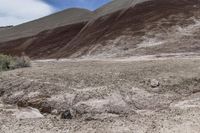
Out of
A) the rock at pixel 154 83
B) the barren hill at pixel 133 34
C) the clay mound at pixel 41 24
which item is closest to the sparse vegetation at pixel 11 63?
the barren hill at pixel 133 34

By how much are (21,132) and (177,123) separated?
4.09 m

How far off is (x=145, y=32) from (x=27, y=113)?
71.2 feet

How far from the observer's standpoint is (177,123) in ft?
35.2

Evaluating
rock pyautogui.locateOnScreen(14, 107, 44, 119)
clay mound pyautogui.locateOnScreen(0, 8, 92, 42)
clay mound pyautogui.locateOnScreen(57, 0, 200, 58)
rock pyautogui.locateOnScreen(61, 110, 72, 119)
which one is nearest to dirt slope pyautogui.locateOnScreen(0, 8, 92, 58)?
clay mound pyautogui.locateOnScreen(0, 8, 92, 42)

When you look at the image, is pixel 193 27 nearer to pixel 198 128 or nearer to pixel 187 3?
pixel 187 3

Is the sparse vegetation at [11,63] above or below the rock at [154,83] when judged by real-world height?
above

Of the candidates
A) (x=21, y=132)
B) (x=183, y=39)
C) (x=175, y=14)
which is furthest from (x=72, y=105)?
(x=175, y=14)

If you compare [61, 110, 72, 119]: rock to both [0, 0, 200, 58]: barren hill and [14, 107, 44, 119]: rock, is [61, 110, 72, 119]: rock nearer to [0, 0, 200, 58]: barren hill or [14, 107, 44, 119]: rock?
[14, 107, 44, 119]: rock

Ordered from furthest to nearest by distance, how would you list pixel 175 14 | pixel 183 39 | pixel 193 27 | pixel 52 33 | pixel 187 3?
pixel 52 33 → pixel 187 3 → pixel 175 14 → pixel 193 27 → pixel 183 39

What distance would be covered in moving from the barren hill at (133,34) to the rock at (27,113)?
49.0 ft

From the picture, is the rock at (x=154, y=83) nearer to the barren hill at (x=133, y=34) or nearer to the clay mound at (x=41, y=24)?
the barren hill at (x=133, y=34)

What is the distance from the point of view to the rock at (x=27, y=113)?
12.4 meters

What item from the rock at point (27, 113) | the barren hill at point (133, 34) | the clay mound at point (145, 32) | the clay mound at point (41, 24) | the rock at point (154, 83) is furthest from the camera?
the clay mound at point (41, 24)

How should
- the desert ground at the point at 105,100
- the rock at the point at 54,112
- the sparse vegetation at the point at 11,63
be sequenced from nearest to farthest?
1. the desert ground at the point at 105,100
2. the rock at the point at 54,112
3. the sparse vegetation at the point at 11,63
